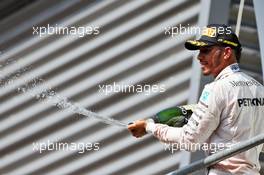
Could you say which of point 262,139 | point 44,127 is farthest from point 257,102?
point 44,127

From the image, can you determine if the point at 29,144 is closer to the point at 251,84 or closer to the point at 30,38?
the point at 30,38

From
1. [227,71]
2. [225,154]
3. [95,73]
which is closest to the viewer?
[225,154]

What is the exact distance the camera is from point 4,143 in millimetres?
7074

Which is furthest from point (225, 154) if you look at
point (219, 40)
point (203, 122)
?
point (219, 40)

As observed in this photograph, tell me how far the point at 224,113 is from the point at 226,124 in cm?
4

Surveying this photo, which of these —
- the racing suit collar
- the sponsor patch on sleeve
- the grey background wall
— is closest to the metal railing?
the sponsor patch on sleeve

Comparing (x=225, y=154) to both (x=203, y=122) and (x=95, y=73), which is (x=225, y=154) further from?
(x=95, y=73)

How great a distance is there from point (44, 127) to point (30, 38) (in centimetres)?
63

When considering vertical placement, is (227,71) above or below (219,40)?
below

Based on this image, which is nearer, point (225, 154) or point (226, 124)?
point (225, 154)

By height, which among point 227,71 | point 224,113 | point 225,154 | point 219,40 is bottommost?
point 225,154

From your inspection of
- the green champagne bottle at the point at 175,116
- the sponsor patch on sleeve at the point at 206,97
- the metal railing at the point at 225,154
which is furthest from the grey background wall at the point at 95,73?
the metal railing at the point at 225,154

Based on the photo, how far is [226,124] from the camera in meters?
4.03

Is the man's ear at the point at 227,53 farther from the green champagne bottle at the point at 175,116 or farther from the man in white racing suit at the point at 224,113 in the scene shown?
the green champagne bottle at the point at 175,116
